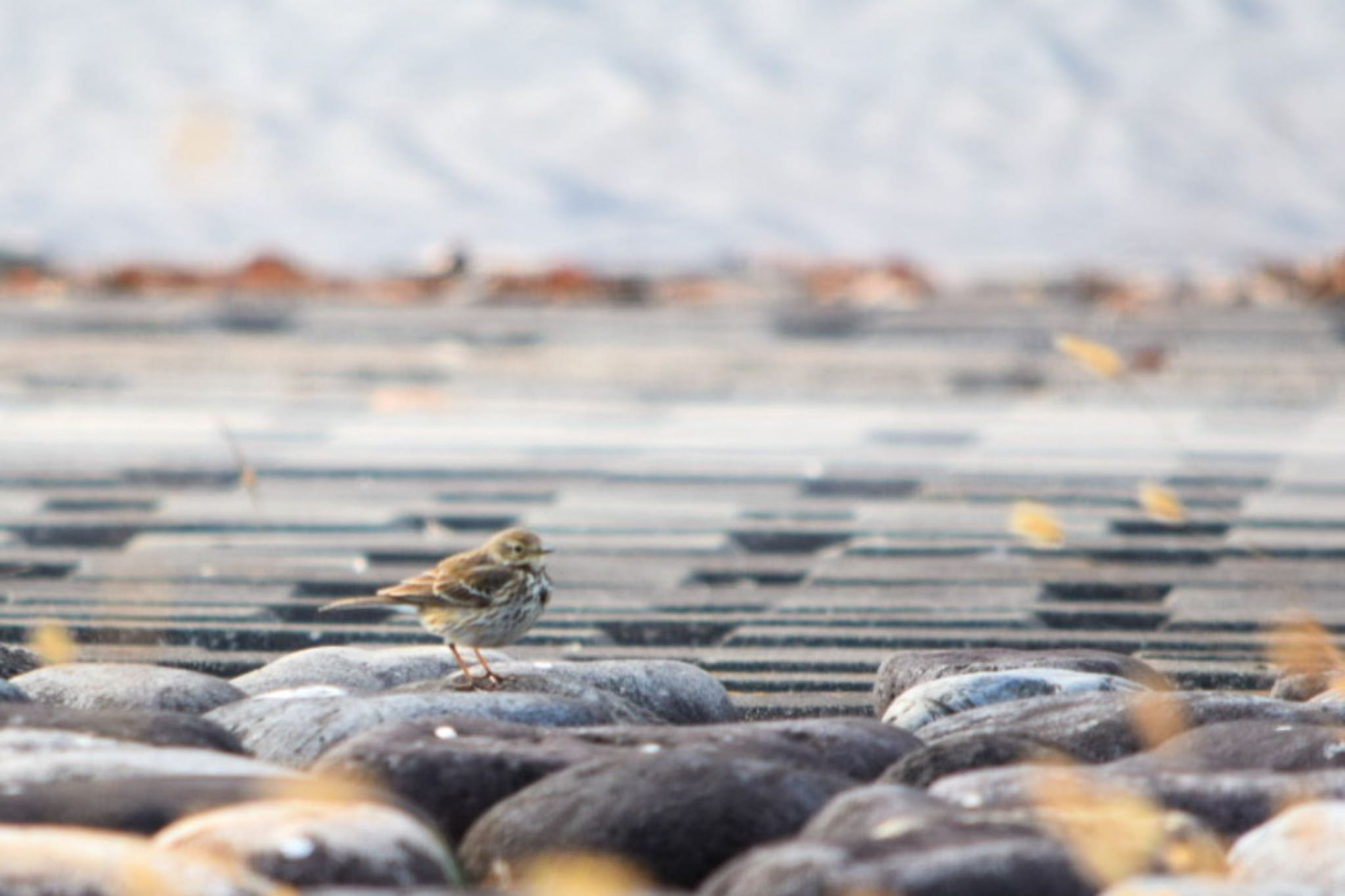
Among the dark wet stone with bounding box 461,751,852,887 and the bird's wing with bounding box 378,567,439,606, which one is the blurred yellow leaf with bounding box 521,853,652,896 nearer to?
the dark wet stone with bounding box 461,751,852,887

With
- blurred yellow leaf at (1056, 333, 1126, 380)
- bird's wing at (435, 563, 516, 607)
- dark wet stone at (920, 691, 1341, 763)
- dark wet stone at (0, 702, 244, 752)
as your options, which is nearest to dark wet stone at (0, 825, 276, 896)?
dark wet stone at (0, 702, 244, 752)

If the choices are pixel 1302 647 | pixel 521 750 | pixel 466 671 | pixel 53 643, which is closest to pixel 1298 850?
pixel 521 750

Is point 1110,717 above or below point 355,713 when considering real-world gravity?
below

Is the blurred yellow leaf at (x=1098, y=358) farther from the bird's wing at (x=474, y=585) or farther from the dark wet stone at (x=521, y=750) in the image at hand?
the bird's wing at (x=474, y=585)

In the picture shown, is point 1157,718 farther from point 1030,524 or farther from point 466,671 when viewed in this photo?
point 466,671

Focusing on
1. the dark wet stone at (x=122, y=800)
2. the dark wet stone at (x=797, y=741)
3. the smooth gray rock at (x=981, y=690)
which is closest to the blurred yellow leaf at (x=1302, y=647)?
the smooth gray rock at (x=981, y=690)

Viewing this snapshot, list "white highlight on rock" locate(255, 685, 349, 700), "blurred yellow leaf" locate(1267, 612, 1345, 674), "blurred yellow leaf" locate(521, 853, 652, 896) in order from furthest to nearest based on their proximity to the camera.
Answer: "blurred yellow leaf" locate(1267, 612, 1345, 674), "white highlight on rock" locate(255, 685, 349, 700), "blurred yellow leaf" locate(521, 853, 652, 896)

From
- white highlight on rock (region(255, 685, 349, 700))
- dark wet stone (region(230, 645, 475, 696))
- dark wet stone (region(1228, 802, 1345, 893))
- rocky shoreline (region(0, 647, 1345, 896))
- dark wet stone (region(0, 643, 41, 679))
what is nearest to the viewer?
rocky shoreline (region(0, 647, 1345, 896))
